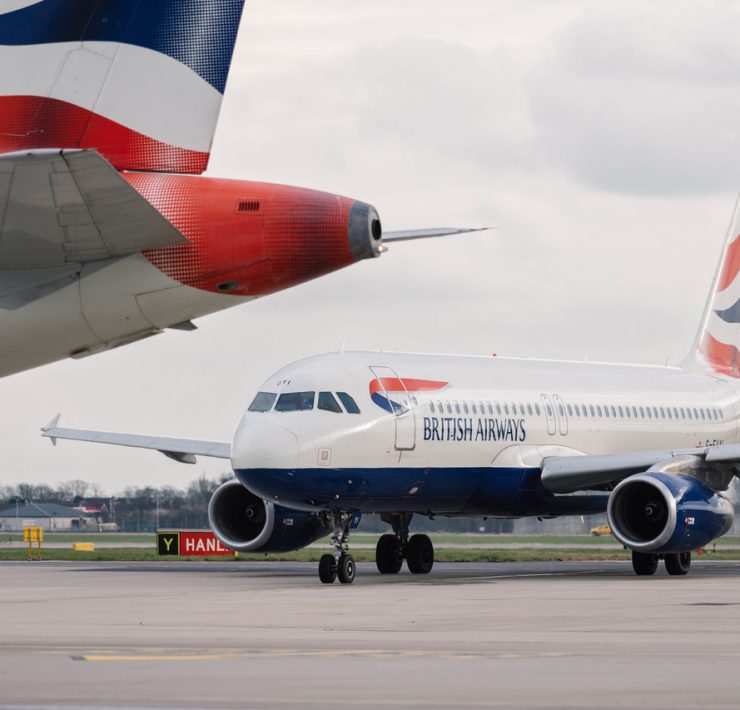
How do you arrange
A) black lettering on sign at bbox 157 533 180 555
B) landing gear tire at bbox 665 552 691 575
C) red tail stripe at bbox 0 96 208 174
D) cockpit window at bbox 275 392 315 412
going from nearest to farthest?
red tail stripe at bbox 0 96 208 174
cockpit window at bbox 275 392 315 412
landing gear tire at bbox 665 552 691 575
black lettering on sign at bbox 157 533 180 555

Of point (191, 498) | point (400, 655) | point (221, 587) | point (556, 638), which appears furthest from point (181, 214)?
point (191, 498)

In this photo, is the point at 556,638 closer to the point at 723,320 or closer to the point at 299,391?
the point at 299,391

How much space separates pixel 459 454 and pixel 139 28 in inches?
778

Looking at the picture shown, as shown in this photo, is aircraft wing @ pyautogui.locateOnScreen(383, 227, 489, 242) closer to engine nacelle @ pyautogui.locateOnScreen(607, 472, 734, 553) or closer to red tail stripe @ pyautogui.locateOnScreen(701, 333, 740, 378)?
engine nacelle @ pyautogui.locateOnScreen(607, 472, 734, 553)

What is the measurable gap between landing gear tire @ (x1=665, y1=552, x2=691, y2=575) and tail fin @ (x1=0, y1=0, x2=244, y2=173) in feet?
69.2

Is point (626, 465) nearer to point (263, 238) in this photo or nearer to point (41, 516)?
point (263, 238)

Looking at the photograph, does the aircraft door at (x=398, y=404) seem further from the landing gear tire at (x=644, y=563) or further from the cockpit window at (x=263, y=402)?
the landing gear tire at (x=644, y=563)

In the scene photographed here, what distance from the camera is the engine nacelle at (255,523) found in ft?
99.0

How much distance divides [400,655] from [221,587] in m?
12.6

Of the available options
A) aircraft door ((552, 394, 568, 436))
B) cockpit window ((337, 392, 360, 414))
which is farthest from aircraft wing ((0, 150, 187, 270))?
aircraft door ((552, 394, 568, 436))

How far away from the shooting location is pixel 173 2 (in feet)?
31.2

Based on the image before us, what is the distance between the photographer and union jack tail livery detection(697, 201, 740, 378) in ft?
124

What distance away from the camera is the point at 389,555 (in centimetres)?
3067

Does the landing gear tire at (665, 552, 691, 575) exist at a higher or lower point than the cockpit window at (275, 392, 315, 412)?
lower
